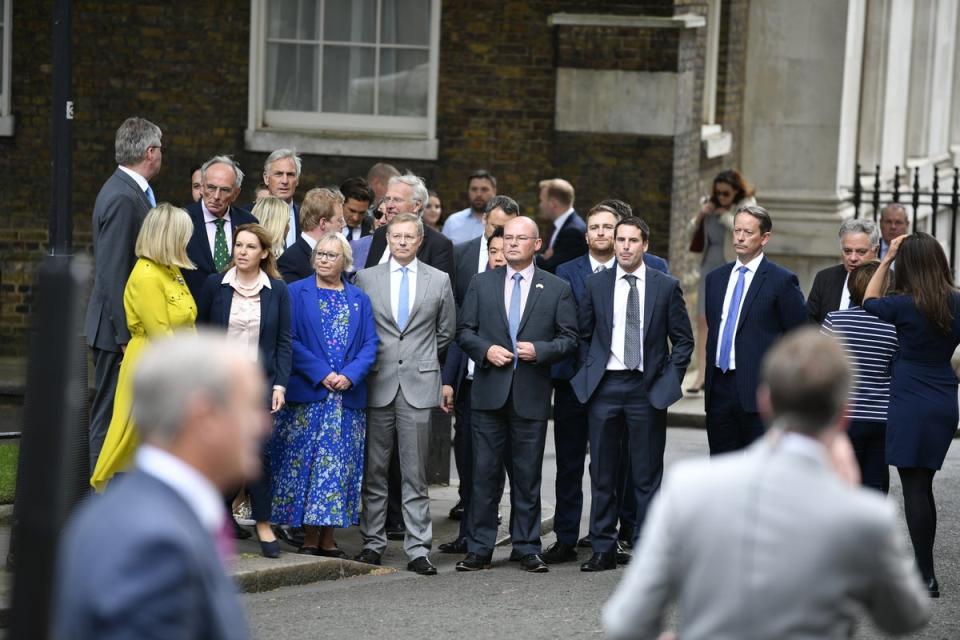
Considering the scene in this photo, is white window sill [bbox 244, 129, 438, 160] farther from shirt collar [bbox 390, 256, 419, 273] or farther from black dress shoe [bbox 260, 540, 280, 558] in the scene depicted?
black dress shoe [bbox 260, 540, 280, 558]

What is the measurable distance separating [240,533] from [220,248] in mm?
1562

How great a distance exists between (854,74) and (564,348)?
12191mm

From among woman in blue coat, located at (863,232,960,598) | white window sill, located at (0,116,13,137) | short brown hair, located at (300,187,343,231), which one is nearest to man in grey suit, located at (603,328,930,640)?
woman in blue coat, located at (863,232,960,598)

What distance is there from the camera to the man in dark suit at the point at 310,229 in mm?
9117

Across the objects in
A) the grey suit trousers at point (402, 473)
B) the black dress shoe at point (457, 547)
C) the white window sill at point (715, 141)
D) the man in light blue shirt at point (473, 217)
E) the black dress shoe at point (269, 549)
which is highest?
the white window sill at point (715, 141)

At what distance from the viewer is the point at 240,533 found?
29.1 feet

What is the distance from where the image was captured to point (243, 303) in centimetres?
822

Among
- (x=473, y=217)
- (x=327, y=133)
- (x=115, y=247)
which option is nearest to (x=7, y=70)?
(x=327, y=133)

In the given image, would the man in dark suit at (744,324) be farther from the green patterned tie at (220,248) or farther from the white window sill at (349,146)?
the white window sill at (349,146)

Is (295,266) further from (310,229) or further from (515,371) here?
(515,371)

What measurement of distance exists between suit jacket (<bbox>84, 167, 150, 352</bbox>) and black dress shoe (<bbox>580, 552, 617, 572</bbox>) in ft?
8.76

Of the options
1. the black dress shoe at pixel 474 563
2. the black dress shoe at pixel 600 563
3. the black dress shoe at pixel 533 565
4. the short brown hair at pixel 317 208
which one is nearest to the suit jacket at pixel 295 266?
Answer: the short brown hair at pixel 317 208

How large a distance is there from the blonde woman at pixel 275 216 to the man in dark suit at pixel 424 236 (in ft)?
1.91

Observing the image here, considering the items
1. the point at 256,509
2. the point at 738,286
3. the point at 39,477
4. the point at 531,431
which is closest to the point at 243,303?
the point at 256,509
